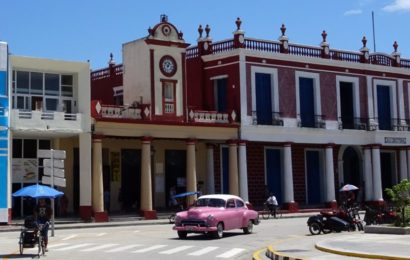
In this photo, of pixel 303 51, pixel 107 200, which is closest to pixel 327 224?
pixel 107 200

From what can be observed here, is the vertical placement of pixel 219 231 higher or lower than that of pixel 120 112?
lower

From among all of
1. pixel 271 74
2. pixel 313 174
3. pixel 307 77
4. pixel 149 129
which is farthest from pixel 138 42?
pixel 313 174

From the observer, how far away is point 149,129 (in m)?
41.1

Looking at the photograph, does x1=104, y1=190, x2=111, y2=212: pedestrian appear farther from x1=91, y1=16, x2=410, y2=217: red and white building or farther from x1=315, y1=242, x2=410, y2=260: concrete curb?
x1=315, y1=242, x2=410, y2=260: concrete curb

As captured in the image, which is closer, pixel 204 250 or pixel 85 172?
pixel 204 250

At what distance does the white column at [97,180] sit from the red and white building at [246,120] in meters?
0.06

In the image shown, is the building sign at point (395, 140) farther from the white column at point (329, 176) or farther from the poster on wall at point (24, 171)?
the poster on wall at point (24, 171)

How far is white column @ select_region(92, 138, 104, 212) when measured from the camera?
127 feet

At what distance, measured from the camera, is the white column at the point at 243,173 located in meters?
44.8

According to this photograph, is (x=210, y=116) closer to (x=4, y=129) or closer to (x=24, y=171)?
(x=24, y=171)

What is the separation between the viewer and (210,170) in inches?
1849

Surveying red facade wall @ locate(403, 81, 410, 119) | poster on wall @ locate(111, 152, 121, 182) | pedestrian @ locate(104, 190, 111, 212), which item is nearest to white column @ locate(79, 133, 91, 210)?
pedestrian @ locate(104, 190, 111, 212)

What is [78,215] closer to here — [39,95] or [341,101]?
[39,95]

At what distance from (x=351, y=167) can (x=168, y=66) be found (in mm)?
18606
